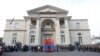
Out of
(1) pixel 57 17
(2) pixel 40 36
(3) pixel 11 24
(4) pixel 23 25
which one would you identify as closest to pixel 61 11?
(1) pixel 57 17

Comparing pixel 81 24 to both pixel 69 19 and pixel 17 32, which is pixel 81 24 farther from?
pixel 17 32

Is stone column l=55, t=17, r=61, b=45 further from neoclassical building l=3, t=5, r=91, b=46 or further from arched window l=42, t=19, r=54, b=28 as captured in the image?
arched window l=42, t=19, r=54, b=28

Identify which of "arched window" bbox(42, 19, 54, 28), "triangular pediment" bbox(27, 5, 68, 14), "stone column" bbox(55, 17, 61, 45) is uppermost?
"triangular pediment" bbox(27, 5, 68, 14)

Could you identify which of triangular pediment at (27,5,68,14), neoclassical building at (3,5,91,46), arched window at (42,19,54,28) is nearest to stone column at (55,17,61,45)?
neoclassical building at (3,5,91,46)

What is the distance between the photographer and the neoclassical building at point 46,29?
1496 inches

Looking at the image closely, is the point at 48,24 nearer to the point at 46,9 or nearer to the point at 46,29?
the point at 46,29

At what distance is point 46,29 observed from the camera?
39.6 m

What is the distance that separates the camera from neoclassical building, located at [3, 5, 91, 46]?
3801 centimetres

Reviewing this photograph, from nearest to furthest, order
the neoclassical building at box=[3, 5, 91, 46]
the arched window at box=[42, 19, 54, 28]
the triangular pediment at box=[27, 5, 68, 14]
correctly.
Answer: the neoclassical building at box=[3, 5, 91, 46], the triangular pediment at box=[27, 5, 68, 14], the arched window at box=[42, 19, 54, 28]

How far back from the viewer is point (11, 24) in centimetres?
4062

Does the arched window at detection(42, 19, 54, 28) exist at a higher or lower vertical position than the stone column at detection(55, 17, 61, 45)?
higher

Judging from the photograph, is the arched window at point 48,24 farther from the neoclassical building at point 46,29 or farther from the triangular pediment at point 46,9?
the triangular pediment at point 46,9

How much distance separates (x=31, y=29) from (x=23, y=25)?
11.2ft

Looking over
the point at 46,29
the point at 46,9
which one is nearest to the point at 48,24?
the point at 46,29
